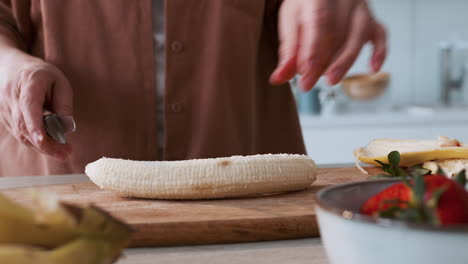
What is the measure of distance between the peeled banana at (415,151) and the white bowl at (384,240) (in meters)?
0.54

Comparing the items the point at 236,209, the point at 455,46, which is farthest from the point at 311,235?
the point at 455,46

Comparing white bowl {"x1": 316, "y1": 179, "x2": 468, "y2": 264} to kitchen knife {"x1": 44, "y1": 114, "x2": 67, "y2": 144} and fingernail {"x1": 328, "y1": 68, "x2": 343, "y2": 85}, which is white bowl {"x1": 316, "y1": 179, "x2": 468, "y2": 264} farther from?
kitchen knife {"x1": 44, "y1": 114, "x2": 67, "y2": 144}

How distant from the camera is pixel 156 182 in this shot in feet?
2.51

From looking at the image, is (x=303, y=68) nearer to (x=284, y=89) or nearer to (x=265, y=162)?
(x=265, y=162)

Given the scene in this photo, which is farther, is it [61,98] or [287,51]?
[61,98]

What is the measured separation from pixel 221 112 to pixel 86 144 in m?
0.27

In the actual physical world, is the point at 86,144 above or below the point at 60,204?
below

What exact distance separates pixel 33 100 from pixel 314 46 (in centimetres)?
47

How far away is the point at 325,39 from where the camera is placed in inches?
25.5

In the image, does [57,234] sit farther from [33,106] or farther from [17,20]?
[17,20]

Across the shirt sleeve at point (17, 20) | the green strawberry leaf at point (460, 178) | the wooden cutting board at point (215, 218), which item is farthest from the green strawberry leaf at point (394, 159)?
the shirt sleeve at point (17, 20)

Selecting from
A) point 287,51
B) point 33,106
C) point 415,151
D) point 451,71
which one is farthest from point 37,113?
point 451,71

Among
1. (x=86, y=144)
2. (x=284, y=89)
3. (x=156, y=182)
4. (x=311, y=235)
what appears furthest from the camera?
(x=284, y=89)

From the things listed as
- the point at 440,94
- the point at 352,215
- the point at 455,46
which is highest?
the point at 352,215
